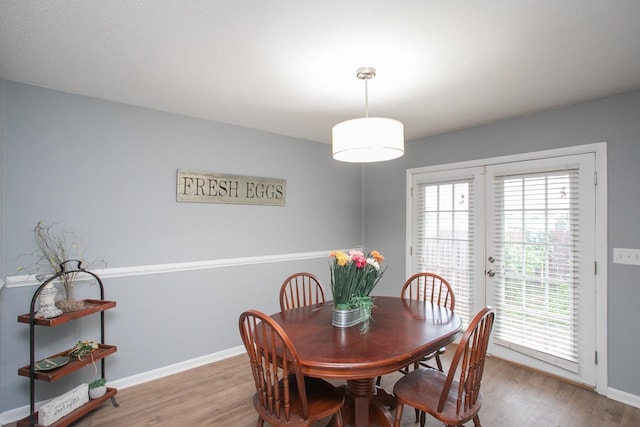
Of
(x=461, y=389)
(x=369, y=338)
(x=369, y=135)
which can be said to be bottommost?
(x=461, y=389)

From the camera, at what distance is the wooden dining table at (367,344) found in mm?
1489

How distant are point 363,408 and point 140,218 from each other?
2294 millimetres

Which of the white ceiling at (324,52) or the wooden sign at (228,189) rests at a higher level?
the white ceiling at (324,52)

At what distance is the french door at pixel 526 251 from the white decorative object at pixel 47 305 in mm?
3475

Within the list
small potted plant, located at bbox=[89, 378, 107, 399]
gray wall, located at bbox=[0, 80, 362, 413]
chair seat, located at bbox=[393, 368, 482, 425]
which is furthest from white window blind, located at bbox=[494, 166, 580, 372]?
small potted plant, located at bbox=[89, 378, 107, 399]

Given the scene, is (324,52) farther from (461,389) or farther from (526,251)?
(526,251)

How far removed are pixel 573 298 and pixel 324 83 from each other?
272 centimetres

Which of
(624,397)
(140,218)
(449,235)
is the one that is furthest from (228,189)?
(624,397)

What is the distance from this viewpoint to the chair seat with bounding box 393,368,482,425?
1.54 meters

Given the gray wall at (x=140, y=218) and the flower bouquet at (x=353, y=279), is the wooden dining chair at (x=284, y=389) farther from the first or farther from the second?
the gray wall at (x=140, y=218)

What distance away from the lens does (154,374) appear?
276 centimetres

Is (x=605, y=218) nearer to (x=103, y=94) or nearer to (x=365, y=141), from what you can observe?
(x=365, y=141)

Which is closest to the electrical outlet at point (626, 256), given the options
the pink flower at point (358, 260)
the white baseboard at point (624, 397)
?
the white baseboard at point (624, 397)

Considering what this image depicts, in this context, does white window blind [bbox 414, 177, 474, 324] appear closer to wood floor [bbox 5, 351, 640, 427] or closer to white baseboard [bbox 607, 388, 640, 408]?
wood floor [bbox 5, 351, 640, 427]
